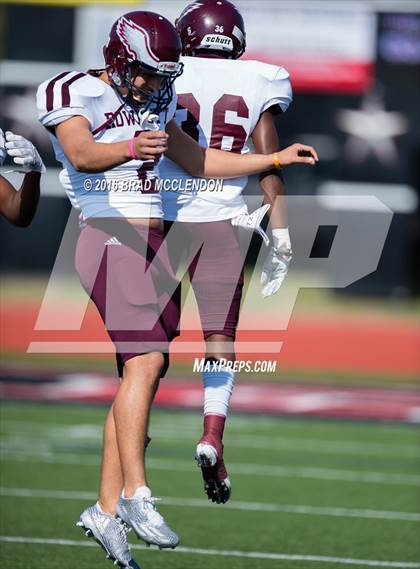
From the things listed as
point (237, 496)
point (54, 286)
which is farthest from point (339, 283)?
point (237, 496)

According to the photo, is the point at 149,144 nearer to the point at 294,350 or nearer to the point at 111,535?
the point at 111,535

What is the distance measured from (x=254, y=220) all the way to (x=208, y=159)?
0.95 feet

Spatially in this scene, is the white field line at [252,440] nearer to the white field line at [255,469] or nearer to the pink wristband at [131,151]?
the white field line at [255,469]

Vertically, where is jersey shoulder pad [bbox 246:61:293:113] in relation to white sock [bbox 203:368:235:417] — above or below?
above

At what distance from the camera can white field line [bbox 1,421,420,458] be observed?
29.8 feet

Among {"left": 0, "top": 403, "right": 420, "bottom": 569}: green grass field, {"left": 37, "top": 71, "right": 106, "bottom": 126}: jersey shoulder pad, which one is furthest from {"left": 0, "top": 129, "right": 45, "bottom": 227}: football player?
{"left": 0, "top": 403, "right": 420, "bottom": 569}: green grass field

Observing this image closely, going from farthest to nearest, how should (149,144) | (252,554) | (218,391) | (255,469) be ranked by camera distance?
(255,469) < (252,554) < (218,391) < (149,144)

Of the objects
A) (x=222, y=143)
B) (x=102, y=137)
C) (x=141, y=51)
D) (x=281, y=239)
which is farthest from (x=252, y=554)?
(x=141, y=51)

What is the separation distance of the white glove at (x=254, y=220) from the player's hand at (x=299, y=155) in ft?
0.92

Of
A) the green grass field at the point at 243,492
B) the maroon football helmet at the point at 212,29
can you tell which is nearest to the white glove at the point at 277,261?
the maroon football helmet at the point at 212,29

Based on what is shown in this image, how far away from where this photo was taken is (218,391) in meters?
5.00

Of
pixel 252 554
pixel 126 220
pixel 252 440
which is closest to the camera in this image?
pixel 126 220

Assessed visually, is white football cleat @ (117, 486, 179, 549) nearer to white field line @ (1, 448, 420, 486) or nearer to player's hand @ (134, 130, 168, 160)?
player's hand @ (134, 130, 168, 160)

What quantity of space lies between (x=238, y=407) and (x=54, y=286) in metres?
7.85
